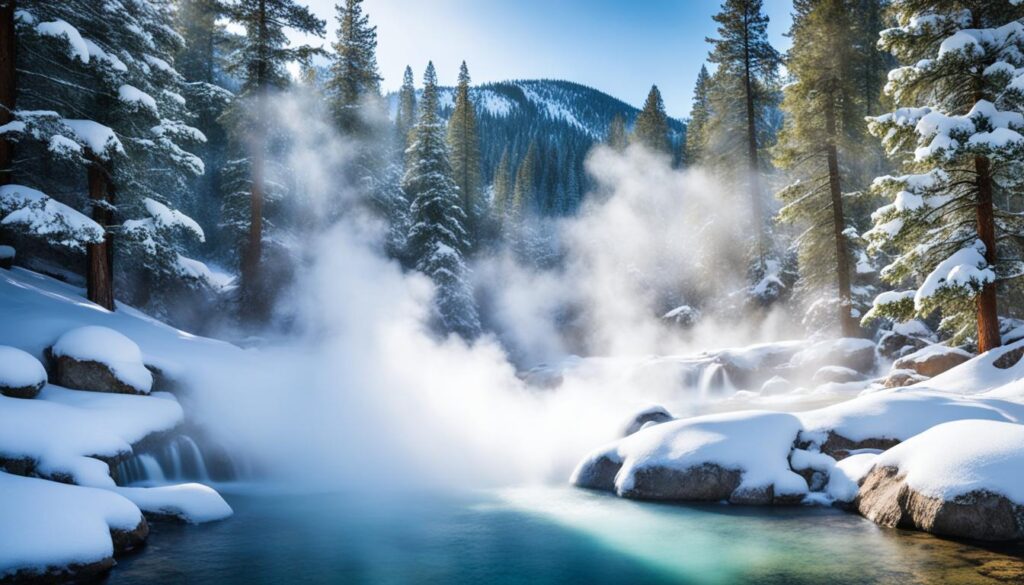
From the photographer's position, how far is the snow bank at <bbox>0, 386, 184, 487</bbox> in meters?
8.29

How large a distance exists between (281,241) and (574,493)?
2318 centimetres

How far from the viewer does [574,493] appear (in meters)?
10.7

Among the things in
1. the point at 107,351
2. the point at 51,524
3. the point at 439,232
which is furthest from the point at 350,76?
the point at 51,524

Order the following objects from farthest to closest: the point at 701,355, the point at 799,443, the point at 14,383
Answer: the point at 701,355 < the point at 799,443 < the point at 14,383

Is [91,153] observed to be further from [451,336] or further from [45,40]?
[451,336]

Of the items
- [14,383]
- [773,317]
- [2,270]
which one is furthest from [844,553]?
[773,317]

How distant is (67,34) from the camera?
11562mm

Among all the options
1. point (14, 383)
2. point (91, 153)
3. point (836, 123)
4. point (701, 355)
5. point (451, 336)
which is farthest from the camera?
point (451, 336)

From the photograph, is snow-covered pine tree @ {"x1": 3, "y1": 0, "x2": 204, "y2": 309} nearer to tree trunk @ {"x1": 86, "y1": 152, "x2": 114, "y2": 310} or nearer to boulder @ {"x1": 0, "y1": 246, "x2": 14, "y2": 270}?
tree trunk @ {"x1": 86, "y1": 152, "x2": 114, "y2": 310}

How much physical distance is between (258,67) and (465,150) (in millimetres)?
26000

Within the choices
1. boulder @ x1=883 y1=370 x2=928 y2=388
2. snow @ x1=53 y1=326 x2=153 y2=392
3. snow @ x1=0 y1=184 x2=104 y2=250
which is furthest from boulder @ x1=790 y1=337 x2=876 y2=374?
snow @ x1=0 y1=184 x2=104 y2=250

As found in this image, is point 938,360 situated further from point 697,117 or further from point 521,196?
point 521,196

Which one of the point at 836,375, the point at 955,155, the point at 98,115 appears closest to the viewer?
the point at 955,155

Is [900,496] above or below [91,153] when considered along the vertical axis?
below
